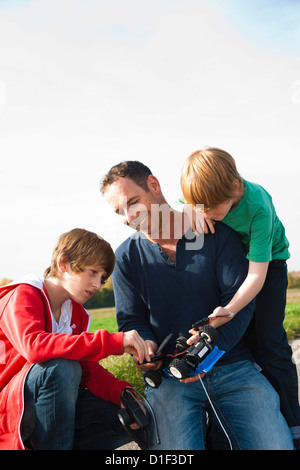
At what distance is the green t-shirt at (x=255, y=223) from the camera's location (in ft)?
9.06

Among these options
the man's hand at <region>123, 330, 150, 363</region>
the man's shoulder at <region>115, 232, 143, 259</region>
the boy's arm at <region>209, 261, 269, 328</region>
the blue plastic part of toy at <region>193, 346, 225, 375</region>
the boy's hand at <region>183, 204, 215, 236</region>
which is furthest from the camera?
the man's shoulder at <region>115, 232, 143, 259</region>

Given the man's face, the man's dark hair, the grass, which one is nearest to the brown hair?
the man's face

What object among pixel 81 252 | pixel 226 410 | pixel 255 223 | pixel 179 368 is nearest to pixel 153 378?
pixel 179 368

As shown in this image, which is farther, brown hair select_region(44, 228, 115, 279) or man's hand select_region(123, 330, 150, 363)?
brown hair select_region(44, 228, 115, 279)

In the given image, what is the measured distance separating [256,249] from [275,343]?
67 centimetres

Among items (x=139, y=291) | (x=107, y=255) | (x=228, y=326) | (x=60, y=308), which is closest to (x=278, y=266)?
(x=228, y=326)

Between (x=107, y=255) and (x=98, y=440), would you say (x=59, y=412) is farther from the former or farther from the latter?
(x=107, y=255)

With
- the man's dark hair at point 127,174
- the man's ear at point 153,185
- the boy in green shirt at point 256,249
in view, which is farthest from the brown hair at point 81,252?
the boy in green shirt at point 256,249

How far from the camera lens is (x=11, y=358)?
2.39 m

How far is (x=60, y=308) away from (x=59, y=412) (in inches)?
26.1

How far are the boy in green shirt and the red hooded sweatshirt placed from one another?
712mm

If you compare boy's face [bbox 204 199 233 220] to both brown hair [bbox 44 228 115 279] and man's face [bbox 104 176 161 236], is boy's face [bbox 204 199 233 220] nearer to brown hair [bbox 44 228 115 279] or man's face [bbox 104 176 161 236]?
man's face [bbox 104 176 161 236]

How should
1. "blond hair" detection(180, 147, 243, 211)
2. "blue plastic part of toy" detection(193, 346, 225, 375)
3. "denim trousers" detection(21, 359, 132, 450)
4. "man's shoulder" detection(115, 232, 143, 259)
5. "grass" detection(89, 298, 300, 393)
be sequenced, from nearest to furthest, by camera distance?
"denim trousers" detection(21, 359, 132, 450) < "blue plastic part of toy" detection(193, 346, 225, 375) < "blond hair" detection(180, 147, 243, 211) < "man's shoulder" detection(115, 232, 143, 259) < "grass" detection(89, 298, 300, 393)

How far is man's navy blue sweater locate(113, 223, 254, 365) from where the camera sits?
9.03 feet
